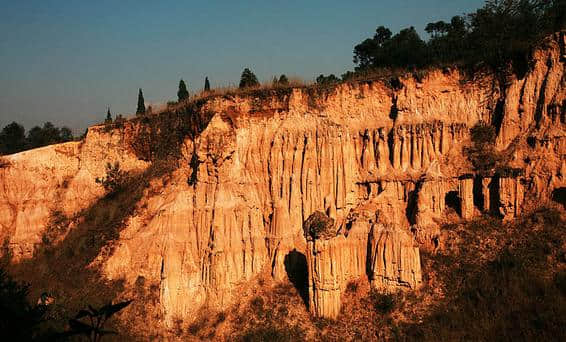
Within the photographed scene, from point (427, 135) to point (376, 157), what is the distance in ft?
9.24

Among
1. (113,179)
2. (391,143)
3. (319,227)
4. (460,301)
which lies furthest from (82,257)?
(460,301)

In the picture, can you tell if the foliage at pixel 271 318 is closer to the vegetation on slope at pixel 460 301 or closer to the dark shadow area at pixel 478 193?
the vegetation on slope at pixel 460 301

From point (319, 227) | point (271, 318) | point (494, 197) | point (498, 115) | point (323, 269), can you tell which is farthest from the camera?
point (498, 115)

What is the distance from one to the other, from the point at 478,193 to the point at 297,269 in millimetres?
9486

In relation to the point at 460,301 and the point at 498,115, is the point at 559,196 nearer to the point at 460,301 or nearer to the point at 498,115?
the point at 498,115

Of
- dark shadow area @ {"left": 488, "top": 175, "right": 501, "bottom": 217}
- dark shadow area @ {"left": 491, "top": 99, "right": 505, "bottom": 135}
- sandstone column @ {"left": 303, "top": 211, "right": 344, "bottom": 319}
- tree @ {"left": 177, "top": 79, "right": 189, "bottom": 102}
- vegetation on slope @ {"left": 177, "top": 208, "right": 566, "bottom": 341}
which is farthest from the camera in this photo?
tree @ {"left": 177, "top": 79, "right": 189, "bottom": 102}

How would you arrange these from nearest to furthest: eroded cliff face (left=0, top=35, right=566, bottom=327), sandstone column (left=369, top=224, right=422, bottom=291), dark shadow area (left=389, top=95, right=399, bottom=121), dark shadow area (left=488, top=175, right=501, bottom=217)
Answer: sandstone column (left=369, top=224, right=422, bottom=291) → eroded cliff face (left=0, top=35, right=566, bottom=327) → dark shadow area (left=488, top=175, right=501, bottom=217) → dark shadow area (left=389, top=95, right=399, bottom=121)

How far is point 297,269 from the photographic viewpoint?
2470 centimetres

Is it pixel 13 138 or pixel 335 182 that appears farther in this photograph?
pixel 13 138

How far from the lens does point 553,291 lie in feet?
63.3

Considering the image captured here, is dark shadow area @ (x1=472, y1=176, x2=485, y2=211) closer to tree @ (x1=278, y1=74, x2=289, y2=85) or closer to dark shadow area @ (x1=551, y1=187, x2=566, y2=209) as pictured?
dark shadow area @ (x1=551, y1=187, x2=566, y2=209)

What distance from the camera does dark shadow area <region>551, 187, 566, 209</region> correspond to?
2202cm

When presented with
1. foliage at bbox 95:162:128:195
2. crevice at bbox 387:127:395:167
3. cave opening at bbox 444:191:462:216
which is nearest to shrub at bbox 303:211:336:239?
crevice at bbox 387:127:395:167

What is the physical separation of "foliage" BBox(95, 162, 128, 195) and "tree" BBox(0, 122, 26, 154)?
4172 cm
